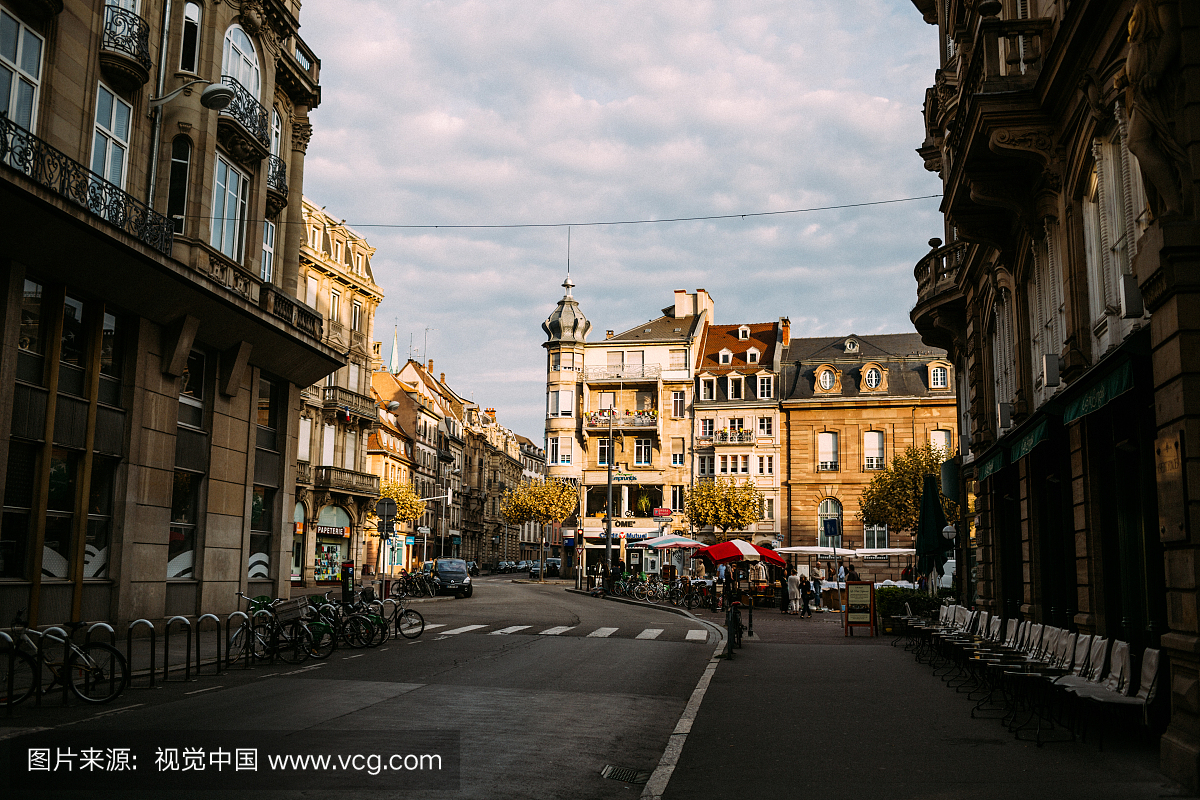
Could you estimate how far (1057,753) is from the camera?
8.83m

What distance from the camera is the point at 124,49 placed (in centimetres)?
1930

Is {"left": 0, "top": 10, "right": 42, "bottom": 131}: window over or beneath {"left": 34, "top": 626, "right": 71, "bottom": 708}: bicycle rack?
over

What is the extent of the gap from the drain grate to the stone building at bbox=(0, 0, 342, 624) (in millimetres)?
12673

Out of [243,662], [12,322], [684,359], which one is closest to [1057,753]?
[243,662]

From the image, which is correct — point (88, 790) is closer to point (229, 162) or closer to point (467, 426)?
point (229, 162)

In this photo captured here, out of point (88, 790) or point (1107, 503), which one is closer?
point (88, 790)

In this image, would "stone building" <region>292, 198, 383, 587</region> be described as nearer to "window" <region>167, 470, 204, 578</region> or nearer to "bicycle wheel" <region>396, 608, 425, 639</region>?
"window" <region>167, 470, 204, 578</region>

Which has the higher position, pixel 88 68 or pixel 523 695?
pixel 88 68

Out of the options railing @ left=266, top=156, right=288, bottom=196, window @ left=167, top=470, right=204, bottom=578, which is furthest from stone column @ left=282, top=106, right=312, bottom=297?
window @ left=167, top=470, right=204, bottom=578

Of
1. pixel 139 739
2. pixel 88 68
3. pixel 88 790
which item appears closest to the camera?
pixel 88 790

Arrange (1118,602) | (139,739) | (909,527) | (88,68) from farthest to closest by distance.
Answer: (909,527), (88,68), (1118,602), (139,739)

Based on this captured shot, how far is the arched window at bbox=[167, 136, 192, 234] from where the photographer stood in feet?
70.5

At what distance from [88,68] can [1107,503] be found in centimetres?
1830

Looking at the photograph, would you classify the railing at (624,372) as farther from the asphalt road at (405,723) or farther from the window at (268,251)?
the asphalt road at (405,723)
